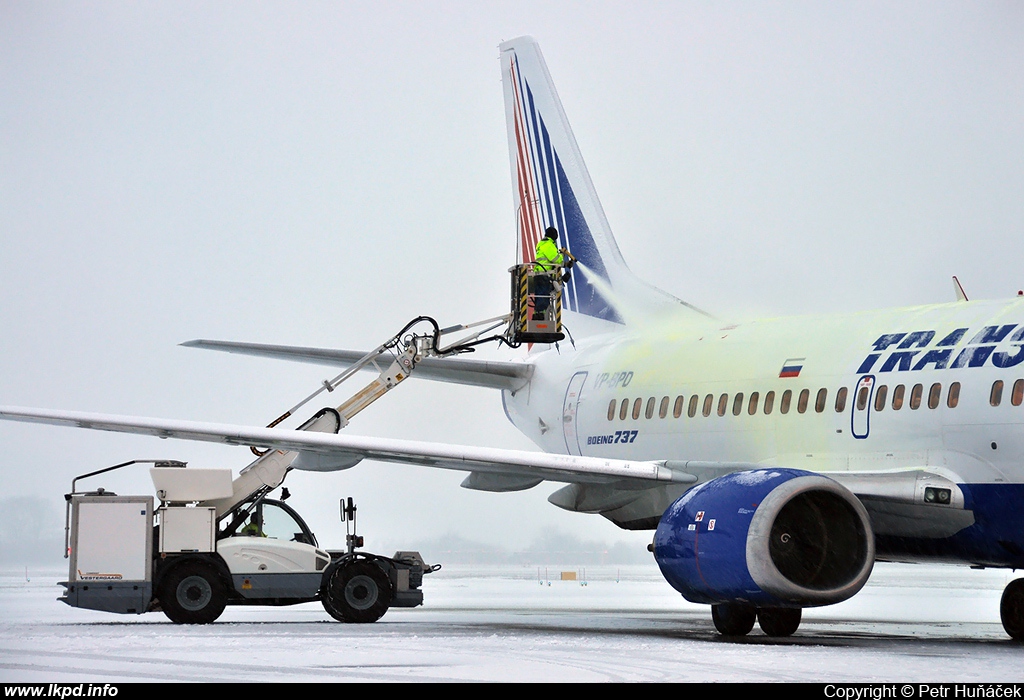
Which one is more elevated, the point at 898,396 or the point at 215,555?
the point at 898,396

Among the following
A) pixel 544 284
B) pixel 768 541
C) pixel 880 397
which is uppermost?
pixel 544 284

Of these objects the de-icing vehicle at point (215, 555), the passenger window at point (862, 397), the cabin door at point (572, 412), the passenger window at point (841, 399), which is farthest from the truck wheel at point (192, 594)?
the passenger window at point (862, 397)

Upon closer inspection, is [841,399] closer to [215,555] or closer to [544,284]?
[544,284]

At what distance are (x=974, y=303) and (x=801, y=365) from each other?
6.13 ft

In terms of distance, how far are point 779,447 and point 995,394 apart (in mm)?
2729

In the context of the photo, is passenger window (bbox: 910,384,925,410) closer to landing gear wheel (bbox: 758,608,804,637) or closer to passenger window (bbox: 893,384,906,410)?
passenger window (bbox: 893,384,906,410)

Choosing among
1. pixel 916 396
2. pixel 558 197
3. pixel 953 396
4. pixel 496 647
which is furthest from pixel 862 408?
pixel 558 197

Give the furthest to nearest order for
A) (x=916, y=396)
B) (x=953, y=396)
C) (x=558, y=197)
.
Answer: (x=558, y=197) → (x=916, y=396) → (x=953, y=396)

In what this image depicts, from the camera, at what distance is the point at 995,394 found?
12.8m

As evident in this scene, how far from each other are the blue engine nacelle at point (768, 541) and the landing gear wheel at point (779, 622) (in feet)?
3.97

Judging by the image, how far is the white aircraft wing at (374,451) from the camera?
46.4 feet

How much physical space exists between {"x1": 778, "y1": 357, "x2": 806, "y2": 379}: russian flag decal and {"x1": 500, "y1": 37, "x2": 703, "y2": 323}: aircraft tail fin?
4.23 m
